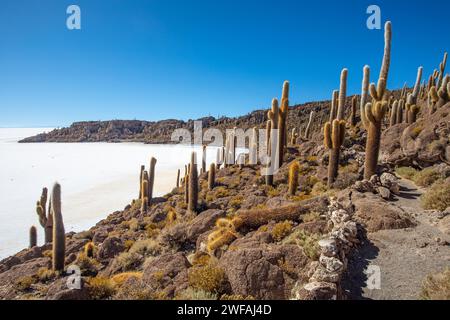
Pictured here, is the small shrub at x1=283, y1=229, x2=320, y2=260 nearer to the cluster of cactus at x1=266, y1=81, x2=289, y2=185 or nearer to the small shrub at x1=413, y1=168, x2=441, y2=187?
the small shrub at x1=413, y1=168, x2=441, y2=187

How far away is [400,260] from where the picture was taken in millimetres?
5910

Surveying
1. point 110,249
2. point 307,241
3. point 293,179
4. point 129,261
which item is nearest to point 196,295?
point 307,241

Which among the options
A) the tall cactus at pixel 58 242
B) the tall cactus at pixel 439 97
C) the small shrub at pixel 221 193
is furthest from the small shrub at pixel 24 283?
the tall cactus at pixel 439 97

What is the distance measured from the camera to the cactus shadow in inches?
199

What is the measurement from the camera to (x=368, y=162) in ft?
37.4

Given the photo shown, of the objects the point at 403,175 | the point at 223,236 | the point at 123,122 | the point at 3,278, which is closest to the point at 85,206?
the point at 3,278

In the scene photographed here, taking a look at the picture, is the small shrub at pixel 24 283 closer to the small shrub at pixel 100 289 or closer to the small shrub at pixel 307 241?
the small shrub at pixel 100 289

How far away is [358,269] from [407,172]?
26.8 feet

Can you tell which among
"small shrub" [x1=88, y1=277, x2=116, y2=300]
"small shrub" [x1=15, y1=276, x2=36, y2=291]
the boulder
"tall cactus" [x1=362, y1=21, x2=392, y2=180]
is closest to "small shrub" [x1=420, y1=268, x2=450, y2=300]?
"small shrub" [x1=88, y1=277, x2=116, y2=300]

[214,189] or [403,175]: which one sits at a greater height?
[403,175]

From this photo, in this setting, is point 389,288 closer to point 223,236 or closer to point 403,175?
point 223,236

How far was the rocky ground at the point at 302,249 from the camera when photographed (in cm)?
507
